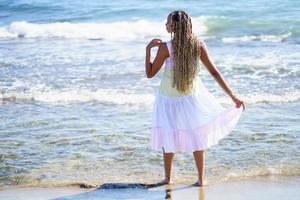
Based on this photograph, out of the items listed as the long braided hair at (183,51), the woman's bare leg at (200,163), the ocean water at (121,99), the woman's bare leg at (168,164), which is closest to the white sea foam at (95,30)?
the ocean water at (121,99)

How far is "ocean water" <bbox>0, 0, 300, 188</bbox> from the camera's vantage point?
270 inches

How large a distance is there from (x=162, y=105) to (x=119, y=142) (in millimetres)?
1867

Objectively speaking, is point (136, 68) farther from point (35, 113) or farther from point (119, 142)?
point (119, 142)

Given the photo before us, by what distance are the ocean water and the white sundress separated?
21.5 inches

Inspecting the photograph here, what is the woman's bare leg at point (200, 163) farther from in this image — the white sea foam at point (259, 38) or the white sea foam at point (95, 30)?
the white sea foam at point (95, 30)

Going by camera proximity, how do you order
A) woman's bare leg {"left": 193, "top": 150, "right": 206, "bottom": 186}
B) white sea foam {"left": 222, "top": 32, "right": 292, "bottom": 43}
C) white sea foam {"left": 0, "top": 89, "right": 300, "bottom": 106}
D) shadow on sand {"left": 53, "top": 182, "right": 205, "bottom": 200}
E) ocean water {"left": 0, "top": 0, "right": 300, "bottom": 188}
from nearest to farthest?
1. shadow on sand {"left": 53, "top": 182, "right": 205, "bottom": 200}
2. woman's bare leg {"left": 193, "top": 150, "right": 206, "bottom": 186}
3. ocean water {"left": 0, "top": 0, "right": 300, "bottom": 188}
4. white sea foam {"left": 0, "top": 89, "right": 300, "bottom": 106}
5. white sea foam {"left": 222, "top": 32, "right": 292, "bottom": 43}

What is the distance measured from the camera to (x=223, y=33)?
19.3 meters

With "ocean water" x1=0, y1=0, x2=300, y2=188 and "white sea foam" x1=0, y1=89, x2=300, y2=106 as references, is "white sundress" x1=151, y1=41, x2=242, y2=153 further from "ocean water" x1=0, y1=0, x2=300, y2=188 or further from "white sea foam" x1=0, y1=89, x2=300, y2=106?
"white sea foam" x1=0, y1=89, x2=300, y2=106

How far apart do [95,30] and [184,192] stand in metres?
15.5

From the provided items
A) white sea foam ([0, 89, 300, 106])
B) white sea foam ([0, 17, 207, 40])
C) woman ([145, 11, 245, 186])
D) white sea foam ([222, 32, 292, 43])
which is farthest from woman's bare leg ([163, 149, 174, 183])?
white sea foam ([0, 17, 207, 40])

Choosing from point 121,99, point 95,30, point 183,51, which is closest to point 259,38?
point 95,30

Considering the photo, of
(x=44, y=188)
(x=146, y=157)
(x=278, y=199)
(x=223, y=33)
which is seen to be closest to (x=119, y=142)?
(x=146, y=157)

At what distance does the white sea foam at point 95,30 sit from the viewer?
20.0 metres

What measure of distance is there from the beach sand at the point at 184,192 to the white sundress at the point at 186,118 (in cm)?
40
